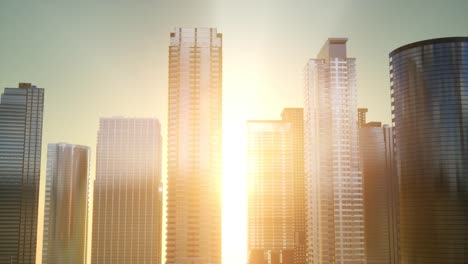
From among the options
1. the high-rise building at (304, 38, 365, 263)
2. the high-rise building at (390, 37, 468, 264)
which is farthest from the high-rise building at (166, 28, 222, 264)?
the high-rise building at (390, 37, 468, 264)

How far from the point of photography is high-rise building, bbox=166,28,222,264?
172m

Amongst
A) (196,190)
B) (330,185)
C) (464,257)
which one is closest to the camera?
(464,257)

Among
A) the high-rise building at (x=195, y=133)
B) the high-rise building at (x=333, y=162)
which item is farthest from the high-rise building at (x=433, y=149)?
the high-rise building at (x=195, y=133)

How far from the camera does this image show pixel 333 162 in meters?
191

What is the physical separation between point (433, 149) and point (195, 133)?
75.6 meters

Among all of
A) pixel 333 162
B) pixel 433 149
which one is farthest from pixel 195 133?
pixel 433 149

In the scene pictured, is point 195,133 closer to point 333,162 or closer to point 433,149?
point 333,162

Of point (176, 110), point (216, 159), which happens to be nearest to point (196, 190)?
point (216, 159)

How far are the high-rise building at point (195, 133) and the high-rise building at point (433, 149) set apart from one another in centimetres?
6156

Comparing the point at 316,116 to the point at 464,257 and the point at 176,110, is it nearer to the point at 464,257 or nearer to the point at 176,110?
the point at 176,110

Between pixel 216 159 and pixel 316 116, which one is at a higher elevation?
pixel 316 116

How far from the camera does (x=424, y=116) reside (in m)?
184

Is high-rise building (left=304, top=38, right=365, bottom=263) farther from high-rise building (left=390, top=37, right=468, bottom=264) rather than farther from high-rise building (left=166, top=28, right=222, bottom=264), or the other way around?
high-rise building (left=166, top=28, right=222, bottom=264)

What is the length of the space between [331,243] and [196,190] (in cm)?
4631
